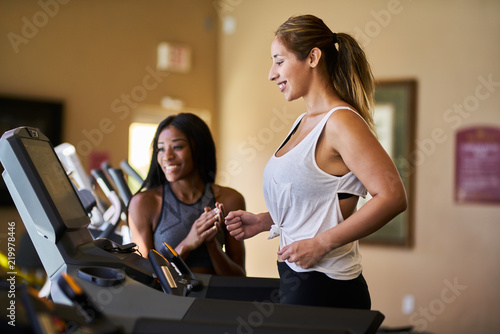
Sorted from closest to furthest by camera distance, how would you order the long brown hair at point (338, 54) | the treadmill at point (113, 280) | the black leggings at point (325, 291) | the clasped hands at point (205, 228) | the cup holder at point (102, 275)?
the treadmill at point (113, 280) < the cup holder at point (102, 275) < the black leggings at point (325, 291) < the long brown hair at point (338, 54) < the clasped hands at point (205, 228)

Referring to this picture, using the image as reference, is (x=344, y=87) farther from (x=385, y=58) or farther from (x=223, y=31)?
(x=223, y=31)

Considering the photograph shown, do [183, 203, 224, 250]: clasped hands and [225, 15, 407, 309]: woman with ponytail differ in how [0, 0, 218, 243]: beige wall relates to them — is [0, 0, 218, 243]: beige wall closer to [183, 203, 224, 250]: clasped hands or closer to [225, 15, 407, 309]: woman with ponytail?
[183, 203, 224, 250]: clasped hands

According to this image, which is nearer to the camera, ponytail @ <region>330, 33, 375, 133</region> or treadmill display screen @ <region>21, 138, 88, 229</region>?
treadmill display screen @ <region>21, 138, 88, 229</region>

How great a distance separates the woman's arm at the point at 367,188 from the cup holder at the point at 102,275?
361 mm

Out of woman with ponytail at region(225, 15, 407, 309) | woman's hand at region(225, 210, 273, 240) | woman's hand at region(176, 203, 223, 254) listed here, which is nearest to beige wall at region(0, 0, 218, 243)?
woman's hand at region(176, 203, 223, 254)

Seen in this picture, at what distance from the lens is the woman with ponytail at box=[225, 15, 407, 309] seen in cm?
123

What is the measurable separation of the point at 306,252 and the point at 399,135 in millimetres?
3642

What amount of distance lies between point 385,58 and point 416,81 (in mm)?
326

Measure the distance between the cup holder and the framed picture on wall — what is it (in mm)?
3672

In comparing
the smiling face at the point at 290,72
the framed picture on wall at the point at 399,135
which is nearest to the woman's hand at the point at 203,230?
the smiling face at the point at 290,72

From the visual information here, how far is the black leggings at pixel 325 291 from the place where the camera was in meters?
1.29

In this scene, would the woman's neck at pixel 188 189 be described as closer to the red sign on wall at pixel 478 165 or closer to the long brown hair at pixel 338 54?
the long brown hair at pixel 338 54

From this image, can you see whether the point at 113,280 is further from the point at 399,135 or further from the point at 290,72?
the point at 399,135

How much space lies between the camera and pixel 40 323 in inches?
30.3
